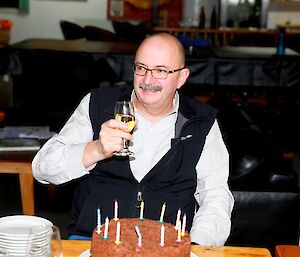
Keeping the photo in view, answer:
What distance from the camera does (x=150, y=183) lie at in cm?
254

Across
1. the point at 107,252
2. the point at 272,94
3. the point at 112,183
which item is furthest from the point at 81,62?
the point at 107,252

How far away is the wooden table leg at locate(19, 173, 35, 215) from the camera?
3748 mm

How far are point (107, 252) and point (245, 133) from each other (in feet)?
6.02

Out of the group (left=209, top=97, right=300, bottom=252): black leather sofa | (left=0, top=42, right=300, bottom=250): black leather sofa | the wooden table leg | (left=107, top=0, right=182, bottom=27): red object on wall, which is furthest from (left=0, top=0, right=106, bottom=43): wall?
(left=209, top=97, right=300, bottom=252): black leather sofa

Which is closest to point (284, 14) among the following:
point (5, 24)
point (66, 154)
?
point (5, 24)

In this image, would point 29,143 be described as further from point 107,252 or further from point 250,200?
point 107,252

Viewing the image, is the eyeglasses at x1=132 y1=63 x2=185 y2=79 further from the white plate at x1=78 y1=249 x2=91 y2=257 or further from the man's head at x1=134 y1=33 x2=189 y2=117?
the white plate at x1=78 y1=249 x2=91 y2=257

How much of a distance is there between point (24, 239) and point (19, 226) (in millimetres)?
147

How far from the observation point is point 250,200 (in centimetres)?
323

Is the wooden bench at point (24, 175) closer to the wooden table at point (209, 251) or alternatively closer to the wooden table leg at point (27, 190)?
the wooden table leg at point (27, 190)

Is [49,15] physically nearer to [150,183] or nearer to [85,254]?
[150,183]

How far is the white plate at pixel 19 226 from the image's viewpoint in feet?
5.55

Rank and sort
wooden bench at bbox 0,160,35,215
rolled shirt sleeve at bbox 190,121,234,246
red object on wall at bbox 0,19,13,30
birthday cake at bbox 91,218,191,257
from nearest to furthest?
birthday cake at bbox 91,218,191,257 → rolled shirt sleeve at bbox 190,121,234,246 → wooden bench at bbox 0,160,35,215 → red object on wall at bbox 0,19,13,30

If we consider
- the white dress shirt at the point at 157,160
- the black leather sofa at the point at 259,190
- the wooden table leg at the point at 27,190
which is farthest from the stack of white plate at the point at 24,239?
the wooden table leg at the point at 27,190
